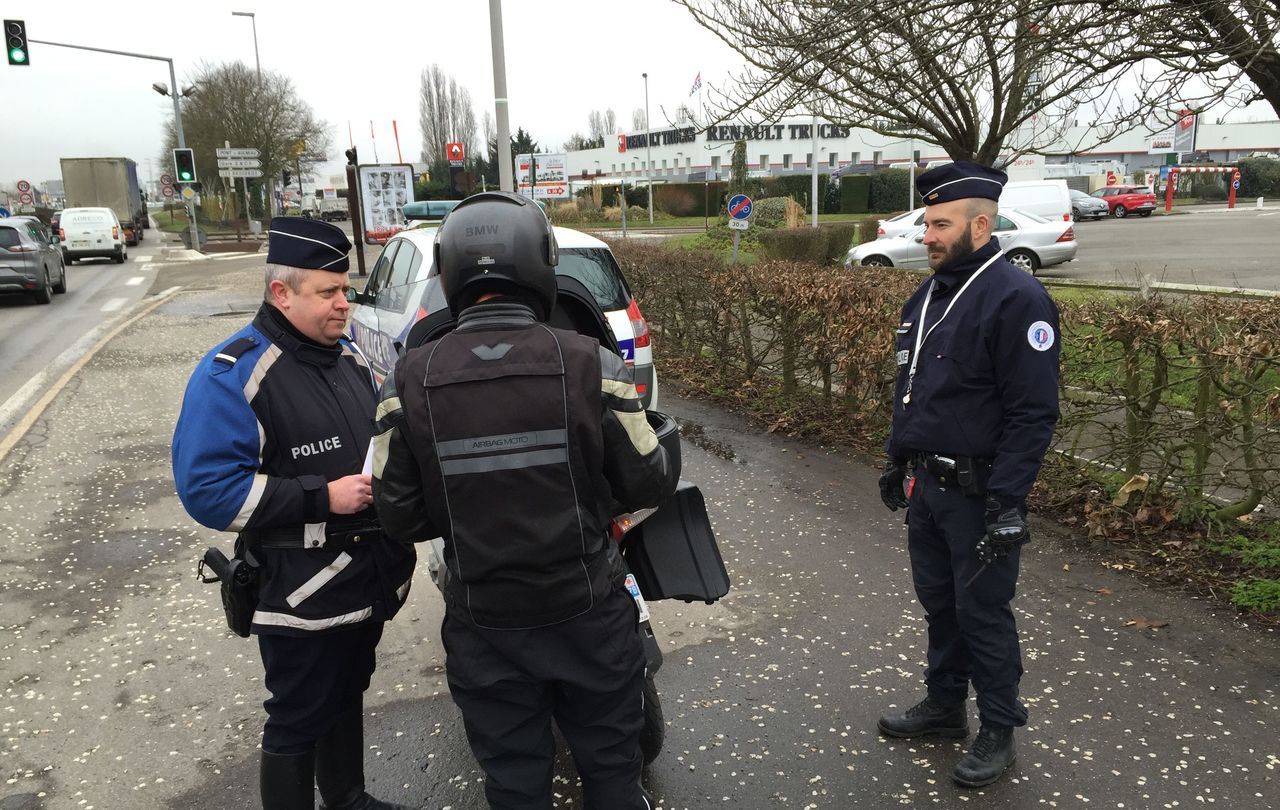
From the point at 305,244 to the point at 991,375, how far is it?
84.4 inches

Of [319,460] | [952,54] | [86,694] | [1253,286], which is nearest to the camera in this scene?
[319,460]

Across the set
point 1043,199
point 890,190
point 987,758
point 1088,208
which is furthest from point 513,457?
point 890,190

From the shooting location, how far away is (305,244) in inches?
A: 95.7

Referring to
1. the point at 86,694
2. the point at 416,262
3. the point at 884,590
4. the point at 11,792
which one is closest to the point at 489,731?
the point at 11,792

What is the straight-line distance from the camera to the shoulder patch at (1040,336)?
2.71 m

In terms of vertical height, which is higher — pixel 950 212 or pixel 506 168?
pixel 506 168

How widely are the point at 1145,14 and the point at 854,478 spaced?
341 cm

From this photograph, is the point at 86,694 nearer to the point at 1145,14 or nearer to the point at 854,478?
the point at 854,478

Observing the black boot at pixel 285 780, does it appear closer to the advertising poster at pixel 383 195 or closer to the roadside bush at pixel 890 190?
the advertising poster at pixel 383 195

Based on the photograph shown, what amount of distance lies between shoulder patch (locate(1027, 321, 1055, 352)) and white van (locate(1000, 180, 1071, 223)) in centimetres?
1749

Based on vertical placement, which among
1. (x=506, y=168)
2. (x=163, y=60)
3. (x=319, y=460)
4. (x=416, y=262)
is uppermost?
(x=163, y=60)

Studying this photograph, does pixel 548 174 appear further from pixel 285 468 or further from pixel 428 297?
pixel 285 468

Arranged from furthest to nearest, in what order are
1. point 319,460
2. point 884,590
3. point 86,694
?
1. point 884,590
2. point 86,694
3. point 319,460

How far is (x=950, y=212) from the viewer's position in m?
2.89
